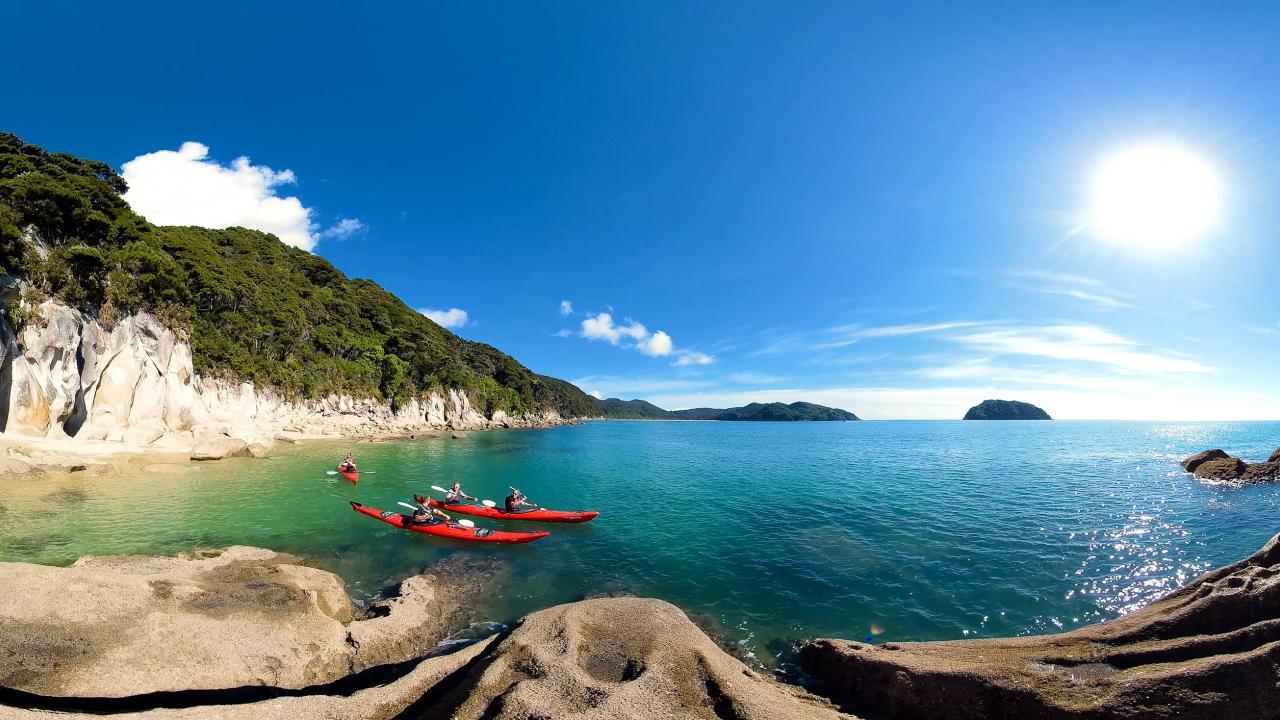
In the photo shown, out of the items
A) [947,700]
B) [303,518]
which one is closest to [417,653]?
[947,700]

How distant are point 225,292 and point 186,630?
51.9 metres

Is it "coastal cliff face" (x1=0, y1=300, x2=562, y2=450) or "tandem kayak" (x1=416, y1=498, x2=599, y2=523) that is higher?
"coastal cliff face" (x1=0, y1=300, x2=562, y2=450)

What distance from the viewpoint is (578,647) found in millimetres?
6730

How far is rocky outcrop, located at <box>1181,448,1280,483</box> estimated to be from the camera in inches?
1064

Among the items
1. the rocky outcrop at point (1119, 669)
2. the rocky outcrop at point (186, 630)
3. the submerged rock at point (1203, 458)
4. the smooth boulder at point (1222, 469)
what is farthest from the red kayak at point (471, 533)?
the submerged rock at point (1203, 458)

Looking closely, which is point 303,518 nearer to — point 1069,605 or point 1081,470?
point 1069,605

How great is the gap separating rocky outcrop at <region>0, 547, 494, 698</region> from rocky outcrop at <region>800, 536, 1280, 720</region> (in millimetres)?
8560

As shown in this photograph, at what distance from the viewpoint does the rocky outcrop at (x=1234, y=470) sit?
2702 cm

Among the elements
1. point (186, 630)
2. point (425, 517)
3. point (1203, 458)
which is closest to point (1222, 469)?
point (1203, 458)

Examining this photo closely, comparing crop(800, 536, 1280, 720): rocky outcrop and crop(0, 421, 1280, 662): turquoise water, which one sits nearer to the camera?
crop(800, 536, 1280, 720): rocky outcrop

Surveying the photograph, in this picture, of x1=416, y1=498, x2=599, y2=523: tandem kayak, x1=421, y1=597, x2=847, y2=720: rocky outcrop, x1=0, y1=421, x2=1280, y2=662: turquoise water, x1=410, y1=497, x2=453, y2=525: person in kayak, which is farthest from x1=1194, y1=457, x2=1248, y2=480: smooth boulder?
x1=410, y1=497, x2=453, y2=525: person in kayak

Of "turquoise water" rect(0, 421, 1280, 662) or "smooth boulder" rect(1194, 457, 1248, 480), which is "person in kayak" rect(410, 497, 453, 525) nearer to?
"turquoise water" rect(0, 421, 1280, 662)

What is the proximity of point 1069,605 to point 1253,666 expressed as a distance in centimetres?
901

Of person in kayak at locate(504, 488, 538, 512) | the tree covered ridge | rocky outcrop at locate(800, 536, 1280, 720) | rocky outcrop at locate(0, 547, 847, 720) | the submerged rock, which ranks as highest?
the tree covered ridge
